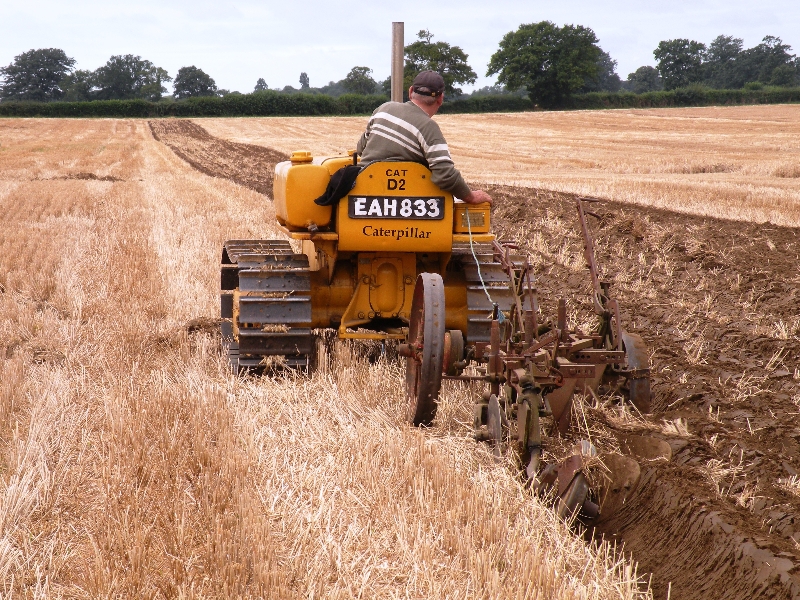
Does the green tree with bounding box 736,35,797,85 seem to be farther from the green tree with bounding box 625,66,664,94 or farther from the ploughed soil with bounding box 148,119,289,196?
the ploughed soil with bounding box 148,119,289,196

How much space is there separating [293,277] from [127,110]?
209 feet

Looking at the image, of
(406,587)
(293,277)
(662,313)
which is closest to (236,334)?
(293,277)

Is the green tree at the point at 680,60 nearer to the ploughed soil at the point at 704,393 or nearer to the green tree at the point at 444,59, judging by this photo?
the green tree at the point at 444,59

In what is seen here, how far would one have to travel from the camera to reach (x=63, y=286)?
848 cm

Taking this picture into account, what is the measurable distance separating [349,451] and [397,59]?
12.4ft

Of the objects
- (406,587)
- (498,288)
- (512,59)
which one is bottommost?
(406,587)

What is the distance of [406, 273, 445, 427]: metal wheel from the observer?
4570mm

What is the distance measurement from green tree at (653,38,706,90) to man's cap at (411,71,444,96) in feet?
303

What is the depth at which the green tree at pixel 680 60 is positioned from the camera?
3629 inches

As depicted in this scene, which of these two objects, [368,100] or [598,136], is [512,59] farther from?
[598,136]

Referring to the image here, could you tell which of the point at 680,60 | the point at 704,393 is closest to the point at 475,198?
the point at 704,393

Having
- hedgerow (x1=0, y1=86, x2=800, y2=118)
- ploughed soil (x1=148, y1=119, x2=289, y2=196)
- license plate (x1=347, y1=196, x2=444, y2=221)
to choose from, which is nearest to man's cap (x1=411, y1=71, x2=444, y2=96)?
license plate (x1=347, y1=196, x2=444, y2=221)

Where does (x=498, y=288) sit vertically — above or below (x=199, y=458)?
above

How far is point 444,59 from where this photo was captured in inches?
2911
